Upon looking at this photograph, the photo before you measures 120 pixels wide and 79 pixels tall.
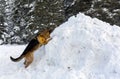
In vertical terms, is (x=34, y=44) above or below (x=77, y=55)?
above

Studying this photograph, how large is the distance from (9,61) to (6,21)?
21.3 meters

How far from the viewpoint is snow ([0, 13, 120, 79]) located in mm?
11352

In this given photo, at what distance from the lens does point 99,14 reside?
28375 mm

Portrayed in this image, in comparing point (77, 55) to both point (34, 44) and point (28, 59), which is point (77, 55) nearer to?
point (34, 44)

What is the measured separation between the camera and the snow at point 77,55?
11.4 m

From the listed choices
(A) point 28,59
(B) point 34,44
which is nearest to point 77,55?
(B) point 34,44

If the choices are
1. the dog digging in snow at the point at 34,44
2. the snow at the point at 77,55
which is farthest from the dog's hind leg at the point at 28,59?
the snow at the point at 77,55

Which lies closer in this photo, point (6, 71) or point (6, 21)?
point (6, 71)

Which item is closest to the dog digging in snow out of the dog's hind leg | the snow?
the dog's hind leg

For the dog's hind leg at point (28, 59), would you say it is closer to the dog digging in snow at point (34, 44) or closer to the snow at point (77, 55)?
the dog digging in snow at point (34, 44)

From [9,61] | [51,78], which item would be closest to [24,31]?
[9,61]

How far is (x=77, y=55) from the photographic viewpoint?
1209cm

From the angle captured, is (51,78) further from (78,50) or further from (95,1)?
(95,1)

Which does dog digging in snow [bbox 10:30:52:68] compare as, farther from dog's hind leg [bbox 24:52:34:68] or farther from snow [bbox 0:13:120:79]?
snow [bbox 0:13:120:79]
